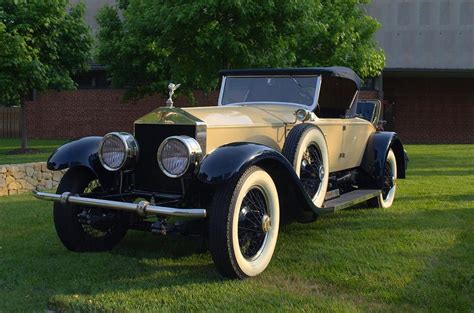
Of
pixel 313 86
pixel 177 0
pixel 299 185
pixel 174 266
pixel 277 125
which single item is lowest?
pixel 174 266

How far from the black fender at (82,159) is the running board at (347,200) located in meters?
2.15

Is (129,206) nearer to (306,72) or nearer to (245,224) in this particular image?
(245,224)

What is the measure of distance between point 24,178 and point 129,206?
5693 mm

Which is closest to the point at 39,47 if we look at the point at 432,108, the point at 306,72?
the point at 306,72

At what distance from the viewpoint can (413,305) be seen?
3832mm

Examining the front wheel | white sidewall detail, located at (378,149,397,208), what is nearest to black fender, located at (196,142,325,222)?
the front wheel

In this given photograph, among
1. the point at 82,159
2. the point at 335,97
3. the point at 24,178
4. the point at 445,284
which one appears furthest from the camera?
the point at 24,178

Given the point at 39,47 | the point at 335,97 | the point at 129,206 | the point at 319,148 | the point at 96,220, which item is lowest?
the point at 96,220

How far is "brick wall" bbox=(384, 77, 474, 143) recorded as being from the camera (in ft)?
84.6

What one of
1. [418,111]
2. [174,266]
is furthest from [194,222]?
[418,111]

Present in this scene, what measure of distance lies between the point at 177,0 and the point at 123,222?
7.02 meters

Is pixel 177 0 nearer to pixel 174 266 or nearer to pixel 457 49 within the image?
pixel 174 266

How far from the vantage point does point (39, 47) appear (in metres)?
15.1

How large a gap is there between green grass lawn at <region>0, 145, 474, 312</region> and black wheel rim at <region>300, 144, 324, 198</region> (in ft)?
1.92
